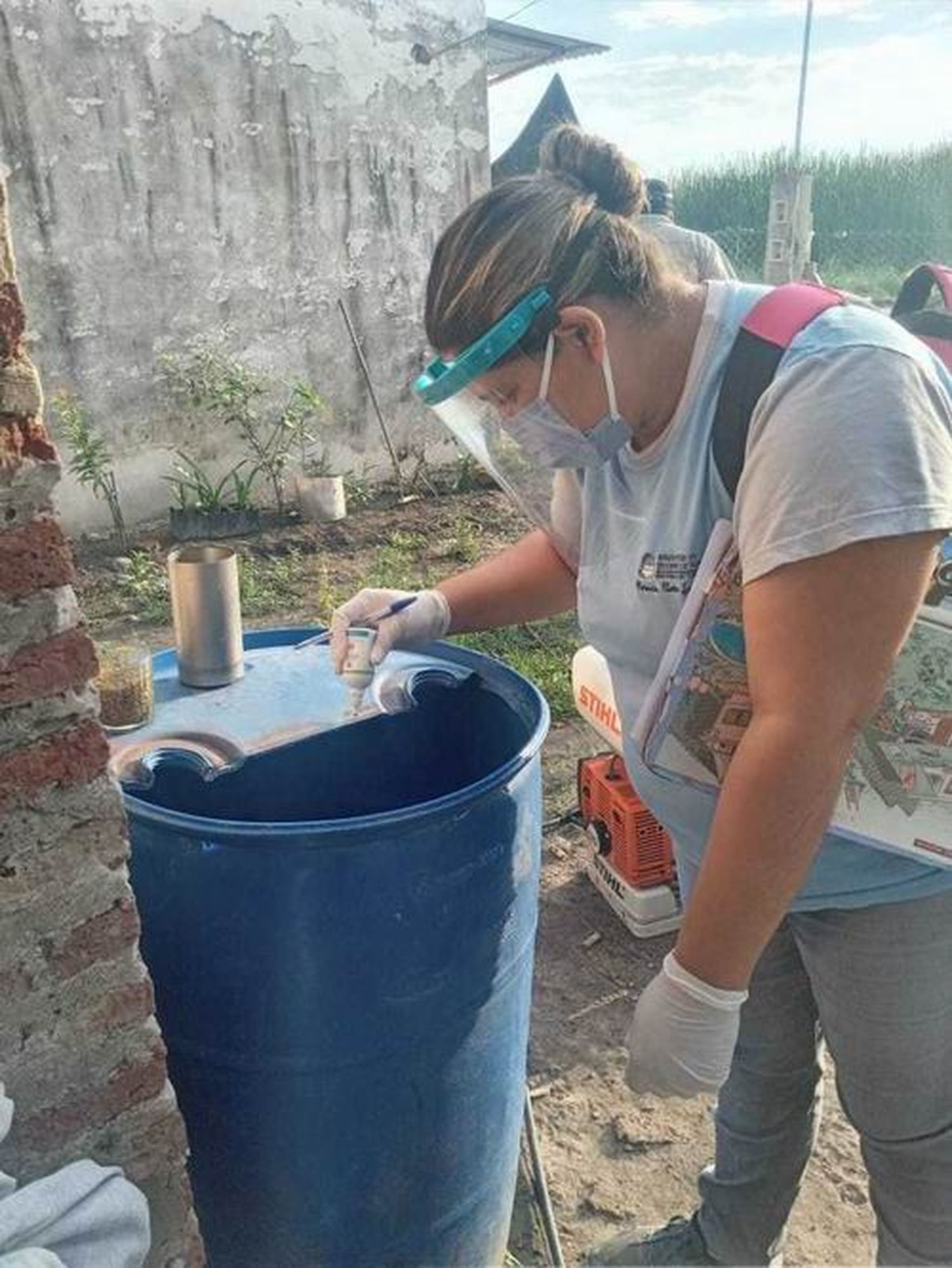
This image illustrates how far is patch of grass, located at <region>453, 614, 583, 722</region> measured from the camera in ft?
13.2

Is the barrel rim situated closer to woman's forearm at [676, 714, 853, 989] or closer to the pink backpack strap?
woman's forearm at [676, 714, 853, 989]

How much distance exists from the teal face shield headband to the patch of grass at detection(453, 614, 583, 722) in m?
2.67

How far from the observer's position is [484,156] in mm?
7152

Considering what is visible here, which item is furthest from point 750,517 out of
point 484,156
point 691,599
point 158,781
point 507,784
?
point 484,156

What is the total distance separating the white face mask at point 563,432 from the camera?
126cm

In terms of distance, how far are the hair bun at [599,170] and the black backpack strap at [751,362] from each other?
0.20 m

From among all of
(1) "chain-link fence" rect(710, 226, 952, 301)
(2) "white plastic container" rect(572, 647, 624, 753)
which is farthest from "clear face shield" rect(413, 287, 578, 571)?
(1) "chain-link fence" rect(710, 226, 952, 301)

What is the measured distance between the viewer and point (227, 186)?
6020mm

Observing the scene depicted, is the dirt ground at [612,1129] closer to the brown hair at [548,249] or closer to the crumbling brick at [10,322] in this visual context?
the brown hair at [548,249]

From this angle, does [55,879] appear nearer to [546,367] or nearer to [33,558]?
[33,558]

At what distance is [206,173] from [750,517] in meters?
5.71

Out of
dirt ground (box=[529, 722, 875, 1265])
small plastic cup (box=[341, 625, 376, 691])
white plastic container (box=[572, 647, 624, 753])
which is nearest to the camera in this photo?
small plastic cup (box=[341, 625, 376, 691])

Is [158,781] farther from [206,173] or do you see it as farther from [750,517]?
[206,173]

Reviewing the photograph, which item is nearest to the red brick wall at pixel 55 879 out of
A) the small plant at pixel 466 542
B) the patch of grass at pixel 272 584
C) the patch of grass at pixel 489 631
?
the patch of grass at pixel 489 631
